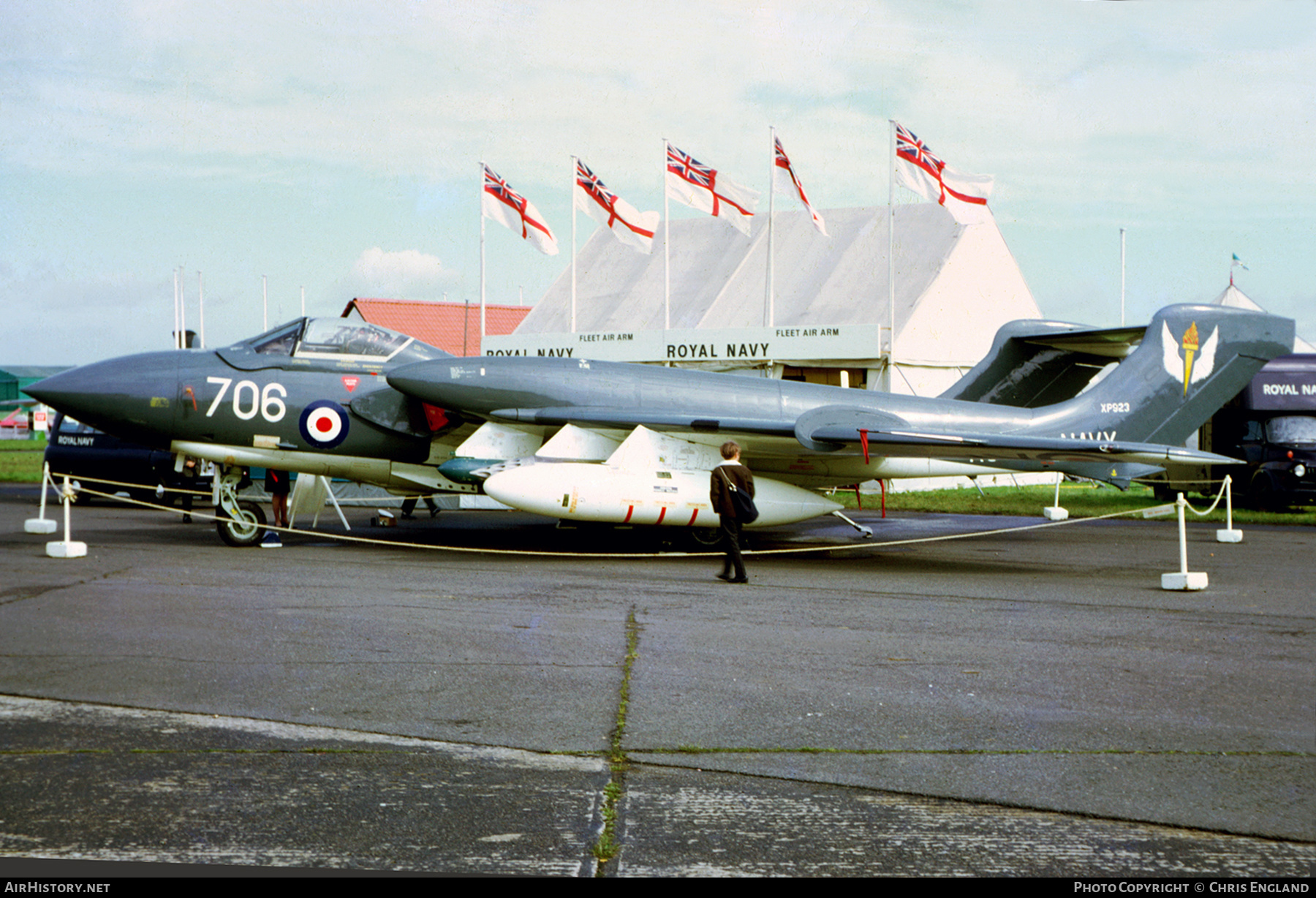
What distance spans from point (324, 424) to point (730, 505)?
5729 millimetres

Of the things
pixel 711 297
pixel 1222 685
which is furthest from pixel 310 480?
pixel 711 297

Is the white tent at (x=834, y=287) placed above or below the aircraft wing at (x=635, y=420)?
above

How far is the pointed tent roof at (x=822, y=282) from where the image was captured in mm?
25766

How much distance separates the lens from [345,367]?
14.6 m

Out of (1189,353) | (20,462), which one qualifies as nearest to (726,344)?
(1189,353)

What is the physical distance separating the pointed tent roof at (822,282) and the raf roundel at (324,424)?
13.1 meters

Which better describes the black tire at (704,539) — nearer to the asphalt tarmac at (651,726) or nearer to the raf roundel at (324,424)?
the asphalt tarmac at (651,726)

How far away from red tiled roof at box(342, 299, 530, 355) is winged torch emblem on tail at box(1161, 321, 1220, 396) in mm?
41940

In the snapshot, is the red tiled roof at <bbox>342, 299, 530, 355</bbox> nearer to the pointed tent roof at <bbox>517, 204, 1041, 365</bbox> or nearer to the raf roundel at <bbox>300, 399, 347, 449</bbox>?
the pointed tent roof at <bbox>517, 204, 1041, 365</bbox>

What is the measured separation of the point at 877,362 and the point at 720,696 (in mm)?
18584

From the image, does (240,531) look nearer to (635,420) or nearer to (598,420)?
(598,420)

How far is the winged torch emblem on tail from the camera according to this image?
15891 millimetres

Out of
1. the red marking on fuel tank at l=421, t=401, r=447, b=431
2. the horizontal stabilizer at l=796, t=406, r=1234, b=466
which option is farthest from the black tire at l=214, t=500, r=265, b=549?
the horizontal stabilizer at l=796, t=406, r=1234, b=466

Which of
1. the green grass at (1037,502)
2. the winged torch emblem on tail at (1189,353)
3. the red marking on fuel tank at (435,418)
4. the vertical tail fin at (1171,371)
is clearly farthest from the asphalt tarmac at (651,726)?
the green grass at (1037,502)
